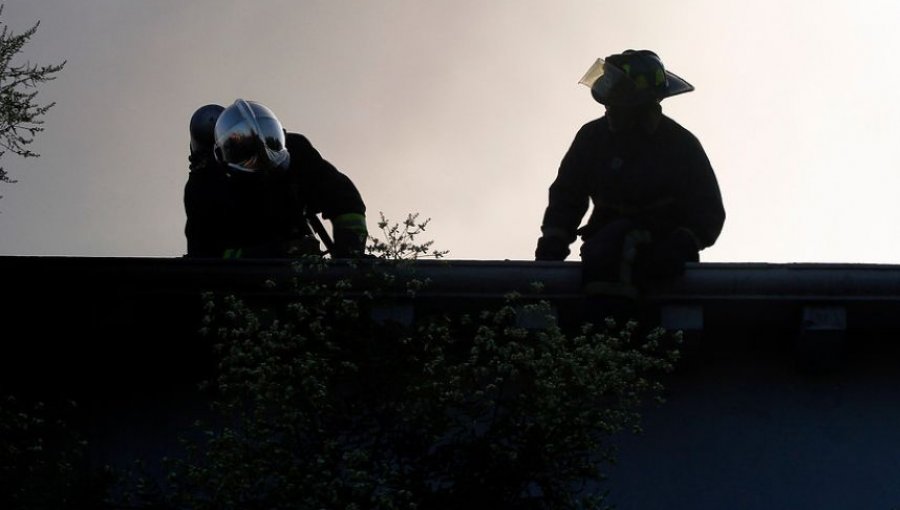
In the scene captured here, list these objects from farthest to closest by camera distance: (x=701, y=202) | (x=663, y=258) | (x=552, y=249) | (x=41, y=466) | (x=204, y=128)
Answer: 1. (x=204, y=128)
2. (x=552, y=249)
3. (x=701, y=202)
4. (x=663, y=258)
5. (x=41, y=466)

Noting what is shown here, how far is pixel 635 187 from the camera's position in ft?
37.1

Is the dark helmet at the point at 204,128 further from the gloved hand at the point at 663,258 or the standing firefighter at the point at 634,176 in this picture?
the gloved hand at the point at 663,258

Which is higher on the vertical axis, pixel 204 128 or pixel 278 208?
pixel 204 128

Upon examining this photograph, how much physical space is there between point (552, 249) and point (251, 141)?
2.18 m

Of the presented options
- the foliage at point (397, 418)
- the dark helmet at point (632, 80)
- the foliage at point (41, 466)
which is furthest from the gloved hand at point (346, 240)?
the foliage at point (41, 466)

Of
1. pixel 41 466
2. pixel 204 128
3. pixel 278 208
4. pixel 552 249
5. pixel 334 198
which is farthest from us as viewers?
pixel 204 128

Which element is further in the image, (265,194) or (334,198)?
(265,194)

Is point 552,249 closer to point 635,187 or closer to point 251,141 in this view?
point 635,187

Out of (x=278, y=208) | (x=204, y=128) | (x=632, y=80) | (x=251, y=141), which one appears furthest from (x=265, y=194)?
(x=632, y=80)

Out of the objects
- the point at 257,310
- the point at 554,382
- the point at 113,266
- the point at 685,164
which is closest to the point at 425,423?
the point at 554,382

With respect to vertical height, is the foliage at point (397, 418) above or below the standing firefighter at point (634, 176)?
below

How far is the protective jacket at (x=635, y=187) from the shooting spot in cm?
1120

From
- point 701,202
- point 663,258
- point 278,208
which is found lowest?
point 663,258

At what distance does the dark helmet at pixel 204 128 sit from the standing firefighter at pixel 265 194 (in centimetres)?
90
